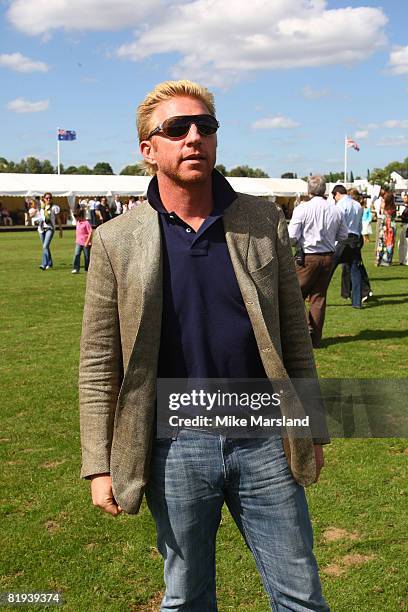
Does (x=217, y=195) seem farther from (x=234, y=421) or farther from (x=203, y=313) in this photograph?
(x=234, y=421)

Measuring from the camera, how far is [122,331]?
2312 mm

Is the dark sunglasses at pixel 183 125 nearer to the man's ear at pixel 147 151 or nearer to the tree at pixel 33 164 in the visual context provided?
the man's ear at pixel 147 151

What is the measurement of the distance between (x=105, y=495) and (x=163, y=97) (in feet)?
4.27

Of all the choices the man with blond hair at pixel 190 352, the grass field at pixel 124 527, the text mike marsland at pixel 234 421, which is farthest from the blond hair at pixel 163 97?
the grass field at pixel 124 527

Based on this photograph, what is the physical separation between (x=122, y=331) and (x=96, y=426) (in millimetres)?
328

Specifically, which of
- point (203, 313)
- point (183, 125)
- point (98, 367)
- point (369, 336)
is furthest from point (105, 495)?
point (369, 336)

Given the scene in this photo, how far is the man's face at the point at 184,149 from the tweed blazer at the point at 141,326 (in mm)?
152

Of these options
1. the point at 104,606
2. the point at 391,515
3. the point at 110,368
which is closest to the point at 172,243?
the point at 110,368

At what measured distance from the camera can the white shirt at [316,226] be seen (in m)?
8.96

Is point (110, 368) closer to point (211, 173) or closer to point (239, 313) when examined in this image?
point (239, 313)

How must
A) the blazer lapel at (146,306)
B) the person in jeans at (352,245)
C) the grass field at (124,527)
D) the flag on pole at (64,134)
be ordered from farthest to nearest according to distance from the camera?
the flag on pole at (64,134) → the person in jeans at (352,245) → the grass field at (124,527) → the blazer lapel at (146,306)

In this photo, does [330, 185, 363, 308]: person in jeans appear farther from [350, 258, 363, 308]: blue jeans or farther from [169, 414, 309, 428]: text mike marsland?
[169, 414, 309, 428]: text mike marsland

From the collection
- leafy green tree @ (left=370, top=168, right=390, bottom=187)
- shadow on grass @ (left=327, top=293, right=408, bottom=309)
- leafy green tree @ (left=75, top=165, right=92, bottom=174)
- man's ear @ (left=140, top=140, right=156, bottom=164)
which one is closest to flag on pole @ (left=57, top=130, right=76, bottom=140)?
leafy green tree @ (left=75, top=165, right=92, bottom=174)

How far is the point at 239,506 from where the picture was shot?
2344mm
